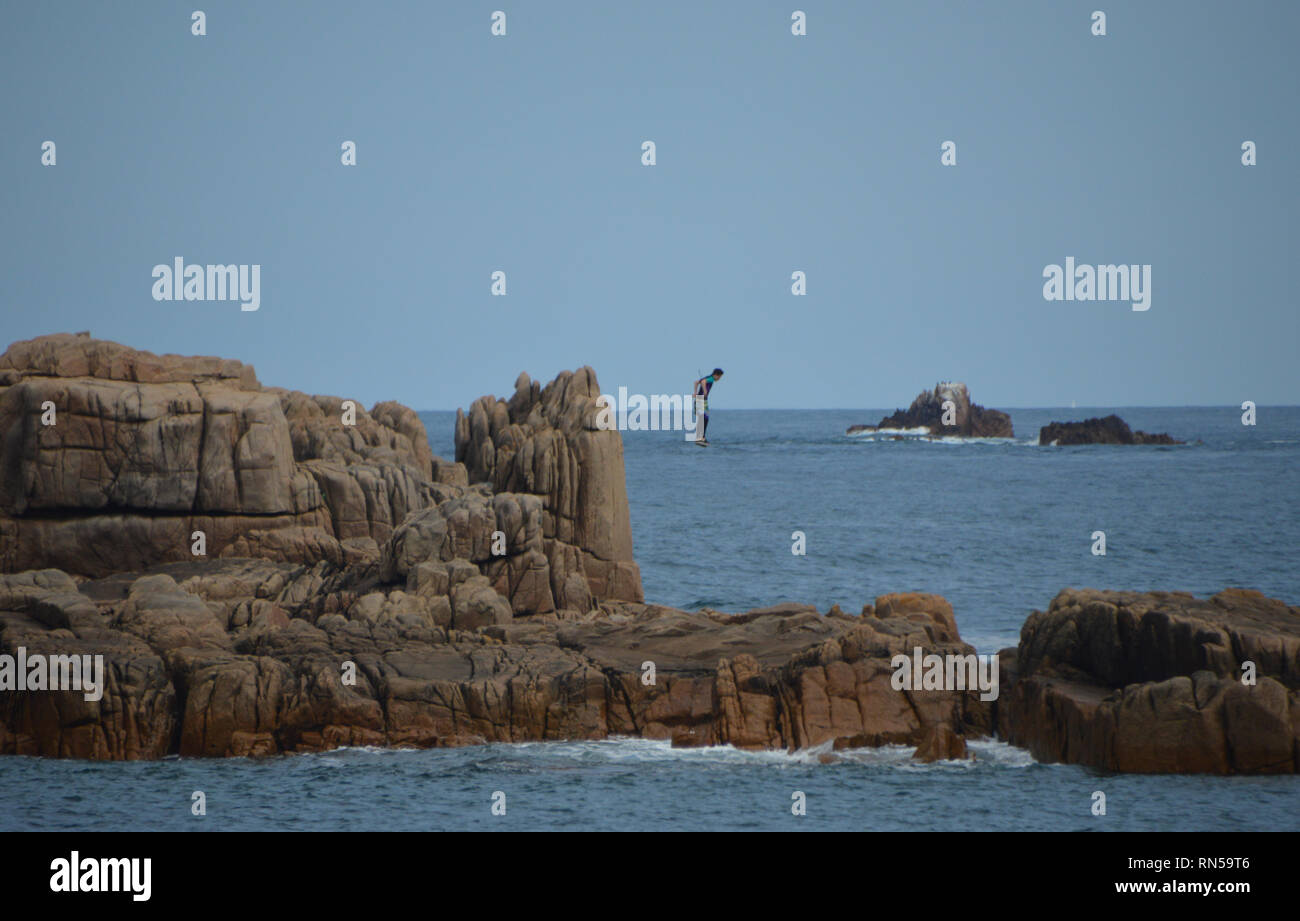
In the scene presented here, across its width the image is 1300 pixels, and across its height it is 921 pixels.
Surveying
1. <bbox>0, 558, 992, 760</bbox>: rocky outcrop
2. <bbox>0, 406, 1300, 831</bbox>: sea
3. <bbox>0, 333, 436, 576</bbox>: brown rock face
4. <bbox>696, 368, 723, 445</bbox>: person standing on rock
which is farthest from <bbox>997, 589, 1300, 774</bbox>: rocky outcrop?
<bbox>0, 333, 436, 576</bbox>: brown rock face

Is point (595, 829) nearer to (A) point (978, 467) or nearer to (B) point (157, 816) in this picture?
(B) point (157, 816)

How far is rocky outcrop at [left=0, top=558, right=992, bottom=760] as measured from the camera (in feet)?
102

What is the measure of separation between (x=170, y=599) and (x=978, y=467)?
119 meters

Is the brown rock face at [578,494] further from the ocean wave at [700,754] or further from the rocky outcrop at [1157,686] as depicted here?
the rocky outcrop at [1157,686]

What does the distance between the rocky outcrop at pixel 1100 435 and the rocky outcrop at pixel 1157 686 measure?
151 m

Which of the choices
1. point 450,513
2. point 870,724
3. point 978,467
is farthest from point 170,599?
point 978,467

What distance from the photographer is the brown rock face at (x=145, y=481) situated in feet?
139

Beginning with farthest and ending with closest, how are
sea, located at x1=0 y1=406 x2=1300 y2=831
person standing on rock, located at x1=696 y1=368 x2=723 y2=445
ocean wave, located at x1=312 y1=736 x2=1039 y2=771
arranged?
1. person standing on rock, located at x1=696 y1=368 x2=723 y2=445
2. ocean wave, located at x1=312 y1=736 x2=1039 y2=771
3. sea, located at x1=0 y1=406 x2=1300 y2=831

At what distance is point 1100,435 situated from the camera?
182 meters

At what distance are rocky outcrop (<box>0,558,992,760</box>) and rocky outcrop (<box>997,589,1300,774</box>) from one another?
1.98 metres

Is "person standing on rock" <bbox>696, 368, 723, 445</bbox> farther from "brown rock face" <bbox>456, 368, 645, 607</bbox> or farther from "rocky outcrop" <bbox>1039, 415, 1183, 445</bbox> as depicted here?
"rocky outcrop" <bbox>1039, 415, 1183, 445</bbox>

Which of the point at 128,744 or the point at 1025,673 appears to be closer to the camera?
the point at 128,744

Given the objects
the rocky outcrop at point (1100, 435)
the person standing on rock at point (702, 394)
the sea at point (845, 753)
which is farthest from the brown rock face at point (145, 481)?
the rocky outcrop at point (1100, 435)

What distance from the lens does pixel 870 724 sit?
31781mm
